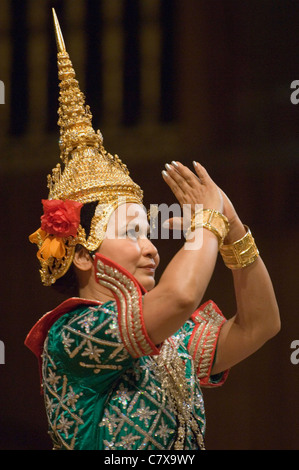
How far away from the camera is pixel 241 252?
2137mm

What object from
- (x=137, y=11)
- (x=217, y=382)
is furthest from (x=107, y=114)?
(x=217, y=382)

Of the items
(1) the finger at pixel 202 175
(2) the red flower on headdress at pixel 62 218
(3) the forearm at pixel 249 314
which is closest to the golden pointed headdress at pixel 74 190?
(2) the red flower on headdress at pixel 62 218

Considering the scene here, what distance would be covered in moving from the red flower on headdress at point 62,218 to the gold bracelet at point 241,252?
409mm

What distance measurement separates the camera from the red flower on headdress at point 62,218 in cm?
206

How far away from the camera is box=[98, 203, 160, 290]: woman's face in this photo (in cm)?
207

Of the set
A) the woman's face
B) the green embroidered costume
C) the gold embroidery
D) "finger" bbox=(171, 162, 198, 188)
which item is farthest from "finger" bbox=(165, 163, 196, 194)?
the gold embroidery

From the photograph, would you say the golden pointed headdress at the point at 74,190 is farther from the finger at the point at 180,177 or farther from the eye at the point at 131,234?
the finger at the point at 180,177

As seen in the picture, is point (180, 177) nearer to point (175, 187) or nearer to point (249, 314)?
point (175, 187)

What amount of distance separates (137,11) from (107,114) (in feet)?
1.45

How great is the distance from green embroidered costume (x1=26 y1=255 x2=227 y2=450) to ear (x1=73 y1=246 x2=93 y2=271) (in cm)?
12

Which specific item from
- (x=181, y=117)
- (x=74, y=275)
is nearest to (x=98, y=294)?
(x=74, y=275)

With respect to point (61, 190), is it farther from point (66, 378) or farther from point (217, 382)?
point (217, 382)

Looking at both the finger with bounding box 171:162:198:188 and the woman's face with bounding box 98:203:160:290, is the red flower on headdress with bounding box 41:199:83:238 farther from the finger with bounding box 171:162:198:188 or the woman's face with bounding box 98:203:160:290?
the finger with bounding box 171:162:198:188

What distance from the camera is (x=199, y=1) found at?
3188mm
